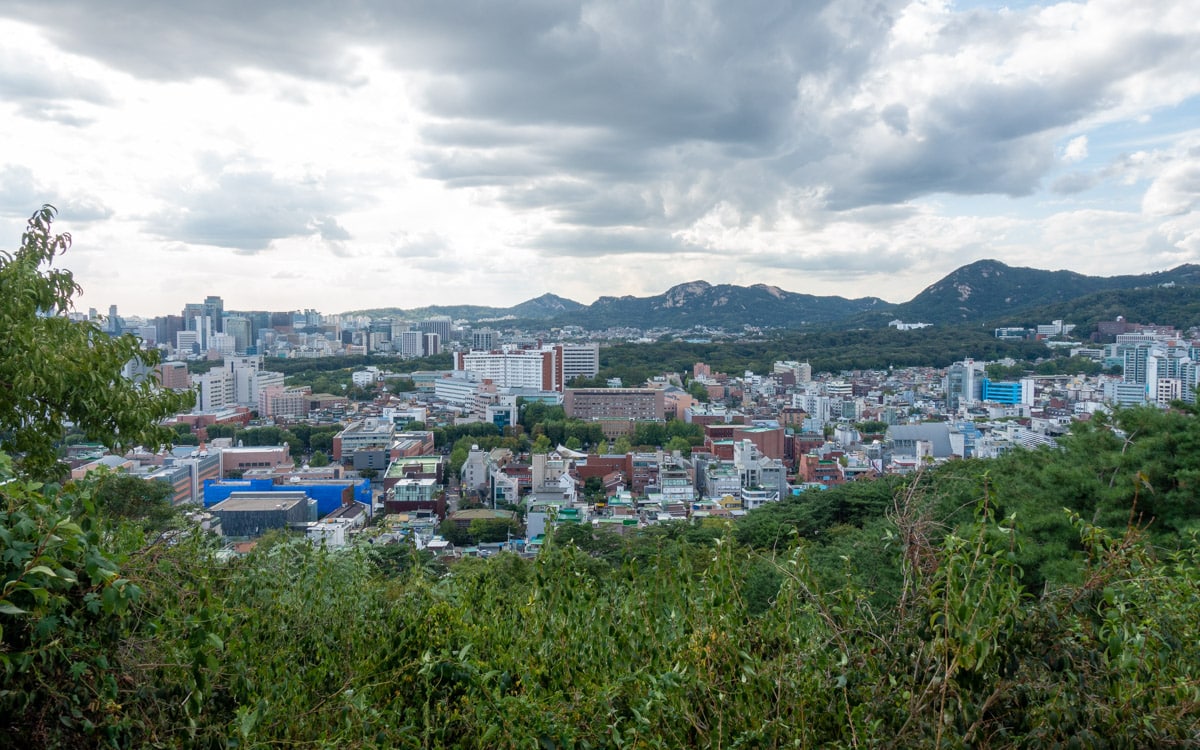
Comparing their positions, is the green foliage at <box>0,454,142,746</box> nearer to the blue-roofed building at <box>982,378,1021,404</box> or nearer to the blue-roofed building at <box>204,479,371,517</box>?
the blue-roofed building at <box>204,479,371,517</box>

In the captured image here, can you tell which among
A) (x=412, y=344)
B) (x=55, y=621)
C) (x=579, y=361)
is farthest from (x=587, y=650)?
(x=412, y=344)

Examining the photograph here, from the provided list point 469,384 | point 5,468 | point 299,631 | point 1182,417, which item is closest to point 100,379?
point 299,631

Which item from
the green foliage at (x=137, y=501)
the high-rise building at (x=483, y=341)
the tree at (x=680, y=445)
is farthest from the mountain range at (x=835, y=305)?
the green foliage at (x=137, y=501)

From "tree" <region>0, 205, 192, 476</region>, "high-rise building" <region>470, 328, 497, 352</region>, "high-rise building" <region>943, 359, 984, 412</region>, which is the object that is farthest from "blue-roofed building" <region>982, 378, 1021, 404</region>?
"tree" <region>0, 205, 192, 476</region>

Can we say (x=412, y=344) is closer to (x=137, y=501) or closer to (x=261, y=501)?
(x=261, y=501)

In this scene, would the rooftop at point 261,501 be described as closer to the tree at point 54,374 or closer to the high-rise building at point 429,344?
the tree at point 54,374

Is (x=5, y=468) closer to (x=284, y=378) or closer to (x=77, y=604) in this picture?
(x=77, y=604)
